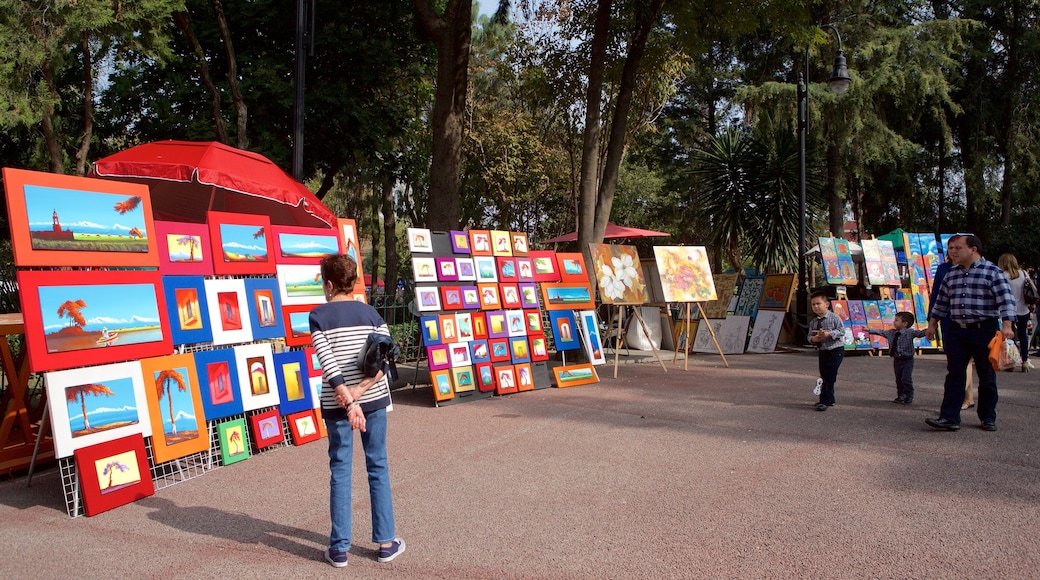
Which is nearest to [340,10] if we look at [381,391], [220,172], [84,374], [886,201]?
[220,172]

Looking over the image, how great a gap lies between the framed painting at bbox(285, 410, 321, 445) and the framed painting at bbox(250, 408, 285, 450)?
0.12 metres

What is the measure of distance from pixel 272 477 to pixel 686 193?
23.5 m

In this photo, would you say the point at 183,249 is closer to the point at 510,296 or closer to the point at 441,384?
the point at 441,384

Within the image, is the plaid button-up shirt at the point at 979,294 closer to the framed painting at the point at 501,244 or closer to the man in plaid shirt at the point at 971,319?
the man in plaid shirt at the point at 971,319

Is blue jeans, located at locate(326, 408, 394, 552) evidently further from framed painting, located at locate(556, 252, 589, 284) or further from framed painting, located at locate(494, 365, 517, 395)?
framed painting, located at locate(556, 252, 589, 284)

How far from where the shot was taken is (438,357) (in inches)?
345

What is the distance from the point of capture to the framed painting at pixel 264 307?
646cm

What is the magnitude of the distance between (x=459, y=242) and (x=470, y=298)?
76 centimetres

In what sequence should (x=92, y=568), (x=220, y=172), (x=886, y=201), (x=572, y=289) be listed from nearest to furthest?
(x=92, y=568)
(x=220, y=172)
(x=572, y=289)
(x=886, y=201)

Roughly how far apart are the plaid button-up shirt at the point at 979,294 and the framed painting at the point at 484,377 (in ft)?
16.6

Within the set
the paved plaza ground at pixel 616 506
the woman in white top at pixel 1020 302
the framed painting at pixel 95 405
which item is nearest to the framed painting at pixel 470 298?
the paved plaza ground at pixel 616 506

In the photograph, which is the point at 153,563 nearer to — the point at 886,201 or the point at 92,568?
the point at 92,568

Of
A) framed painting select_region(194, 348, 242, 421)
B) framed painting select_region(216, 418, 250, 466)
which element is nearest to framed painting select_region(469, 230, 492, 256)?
framed painting select_region(194, 348, 242, 421)

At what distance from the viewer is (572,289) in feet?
34.7
